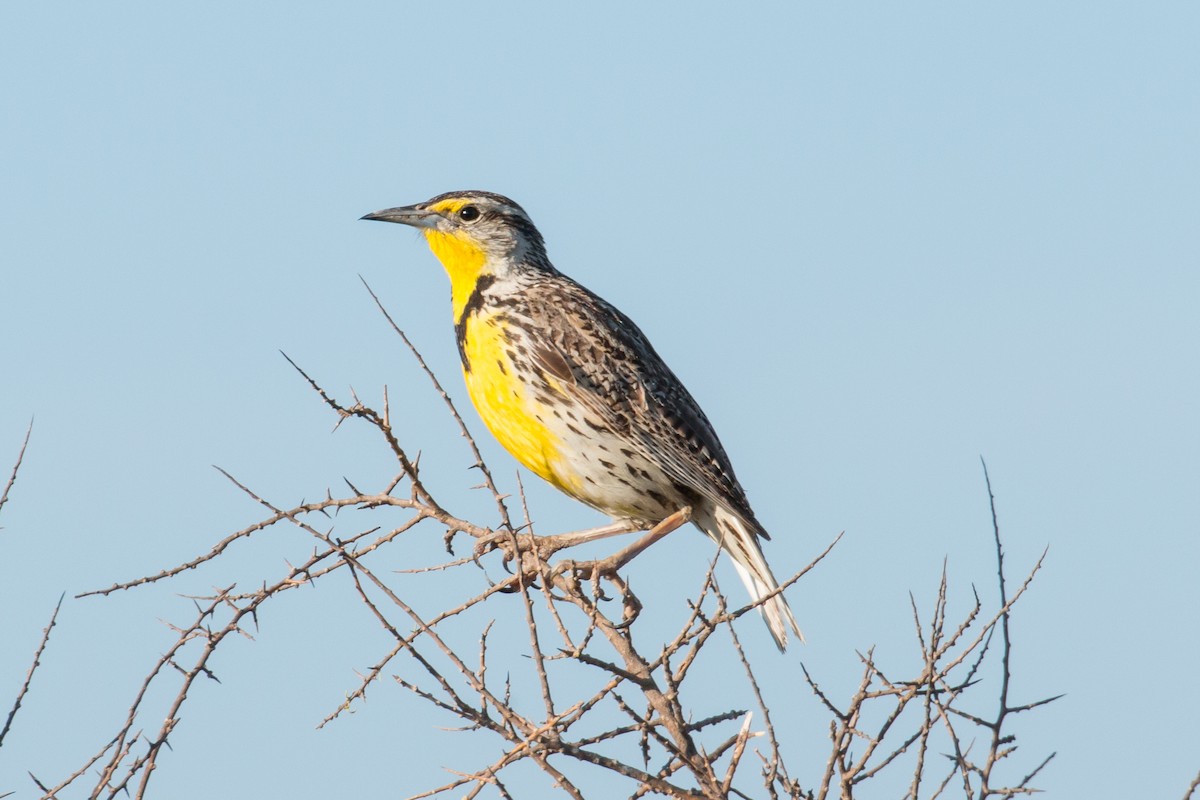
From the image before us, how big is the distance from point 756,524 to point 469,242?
155cm

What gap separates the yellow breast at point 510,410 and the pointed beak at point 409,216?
78cm

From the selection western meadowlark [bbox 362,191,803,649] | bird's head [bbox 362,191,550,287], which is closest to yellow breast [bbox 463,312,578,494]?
western meadowlark [bbox 362,191,803,649]

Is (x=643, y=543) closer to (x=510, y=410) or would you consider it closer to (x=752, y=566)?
(x=752, y=566)

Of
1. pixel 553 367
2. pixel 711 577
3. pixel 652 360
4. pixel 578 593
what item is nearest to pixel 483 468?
pixel 711 577

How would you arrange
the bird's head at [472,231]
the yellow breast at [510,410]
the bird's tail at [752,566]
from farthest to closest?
the bird's head at [472,231], the bird's tail at [752,566], the yellow breast at [510,410]

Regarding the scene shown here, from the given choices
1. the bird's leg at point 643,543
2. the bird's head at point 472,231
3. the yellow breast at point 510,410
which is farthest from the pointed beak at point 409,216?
the bird's leg at point 643,543

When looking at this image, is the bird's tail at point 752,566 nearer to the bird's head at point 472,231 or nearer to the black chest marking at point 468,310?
the black chest marking at point 468,310

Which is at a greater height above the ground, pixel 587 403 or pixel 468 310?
pixel 468 310

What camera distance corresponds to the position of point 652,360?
5.90 metres

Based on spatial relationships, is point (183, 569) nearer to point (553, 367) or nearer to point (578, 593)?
point (578, 593)

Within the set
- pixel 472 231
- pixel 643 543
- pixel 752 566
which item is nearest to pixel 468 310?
pixel 472 231

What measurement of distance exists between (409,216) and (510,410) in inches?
44.4

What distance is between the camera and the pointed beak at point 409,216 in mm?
6027

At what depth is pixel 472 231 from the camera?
609 cm
